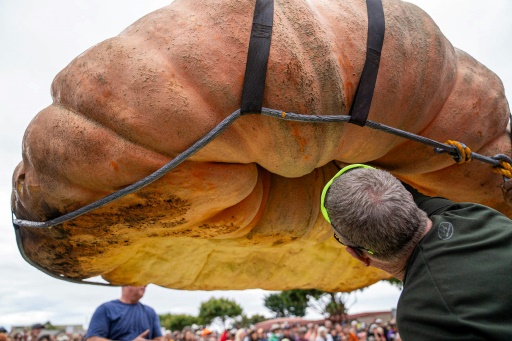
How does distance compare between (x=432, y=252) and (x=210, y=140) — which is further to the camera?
(x=210, y=140)

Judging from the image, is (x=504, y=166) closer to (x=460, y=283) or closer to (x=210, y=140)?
(x=460, y=283)

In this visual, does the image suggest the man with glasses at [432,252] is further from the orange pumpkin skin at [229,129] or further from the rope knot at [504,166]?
the rope knot at [504,166]

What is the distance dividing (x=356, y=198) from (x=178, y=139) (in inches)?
24.2

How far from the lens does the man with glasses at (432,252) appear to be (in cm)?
116

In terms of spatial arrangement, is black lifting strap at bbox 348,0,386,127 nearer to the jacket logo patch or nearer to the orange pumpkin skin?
the orange pumpkin skin

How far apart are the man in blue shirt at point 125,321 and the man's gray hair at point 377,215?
2.44 meters

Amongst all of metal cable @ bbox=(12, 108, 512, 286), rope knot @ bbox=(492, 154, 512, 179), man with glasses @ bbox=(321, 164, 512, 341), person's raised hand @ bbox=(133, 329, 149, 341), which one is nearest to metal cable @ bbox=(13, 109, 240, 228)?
metal cable @ bbox=(12, 108, 512, 286)

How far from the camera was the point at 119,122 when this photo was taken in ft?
5.28

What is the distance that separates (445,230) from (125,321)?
2771 millimetres

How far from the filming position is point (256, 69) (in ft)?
5.23

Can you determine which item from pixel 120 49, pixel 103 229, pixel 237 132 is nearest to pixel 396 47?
pixel 237 132

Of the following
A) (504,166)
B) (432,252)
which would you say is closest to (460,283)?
(432,252)

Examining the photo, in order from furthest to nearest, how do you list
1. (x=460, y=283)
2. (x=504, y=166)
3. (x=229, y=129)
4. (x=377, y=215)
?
1. (x=504, y=166)
2. (x=229, y=129)
3. (x=377, y=215)
4. (x=460, y=283)

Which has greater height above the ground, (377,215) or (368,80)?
(368,80)
